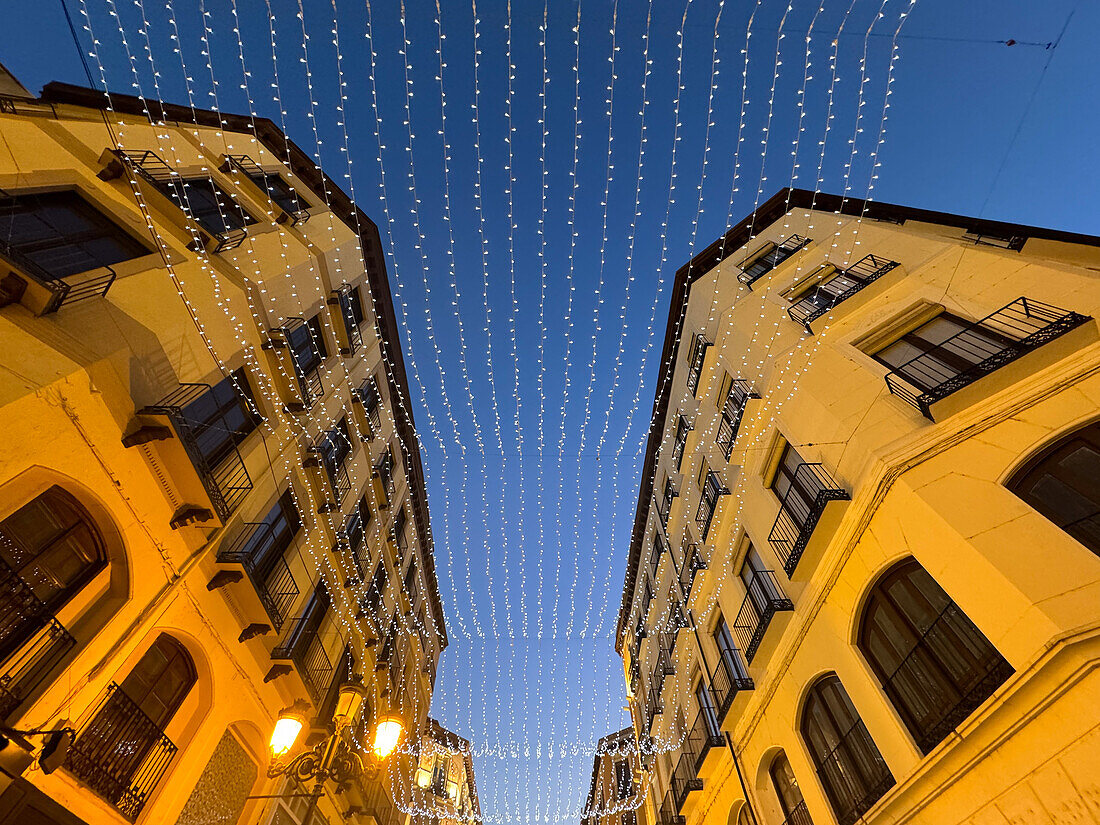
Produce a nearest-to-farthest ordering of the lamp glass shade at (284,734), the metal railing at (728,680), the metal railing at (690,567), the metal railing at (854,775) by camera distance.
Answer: the lamp glass shade at (284,734), the metal railing at (854,775), the metal railing at (728,680), the metal railing at (690,567)

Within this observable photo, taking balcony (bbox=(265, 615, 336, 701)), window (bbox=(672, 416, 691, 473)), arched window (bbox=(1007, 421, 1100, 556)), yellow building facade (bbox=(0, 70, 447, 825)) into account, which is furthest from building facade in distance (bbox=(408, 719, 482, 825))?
arched window (bbox=(1007, 421, 1100, 556))

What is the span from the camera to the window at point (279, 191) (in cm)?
1391

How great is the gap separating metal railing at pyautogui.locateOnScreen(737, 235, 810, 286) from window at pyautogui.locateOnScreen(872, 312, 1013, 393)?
5.85 metres

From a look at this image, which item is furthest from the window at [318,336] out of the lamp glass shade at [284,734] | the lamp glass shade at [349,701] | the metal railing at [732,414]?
the metal railing at [732,414]

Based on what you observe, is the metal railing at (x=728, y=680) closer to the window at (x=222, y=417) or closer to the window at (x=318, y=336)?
the window at (x=222, y=417)

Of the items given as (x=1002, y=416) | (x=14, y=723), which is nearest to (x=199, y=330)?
(x=14, y=723)

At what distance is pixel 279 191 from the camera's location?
15055 millimetres

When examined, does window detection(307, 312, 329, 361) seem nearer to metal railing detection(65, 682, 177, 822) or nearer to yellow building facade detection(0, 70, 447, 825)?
yellow building facade detection(0, 70, 447, 825)

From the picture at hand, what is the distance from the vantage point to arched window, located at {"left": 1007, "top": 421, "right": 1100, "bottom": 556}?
5344mm

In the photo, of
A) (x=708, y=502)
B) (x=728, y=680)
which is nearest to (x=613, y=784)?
(x=728, y=680)

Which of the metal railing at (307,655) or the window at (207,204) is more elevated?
the window at (207,204)

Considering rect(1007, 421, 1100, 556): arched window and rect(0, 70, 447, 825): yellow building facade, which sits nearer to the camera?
rect(1007, 421, 1100, 556): arched window

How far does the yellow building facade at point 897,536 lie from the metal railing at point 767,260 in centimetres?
12

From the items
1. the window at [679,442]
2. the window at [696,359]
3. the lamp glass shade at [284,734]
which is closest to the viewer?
the lamp glass shade at [284,734]
